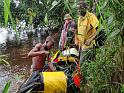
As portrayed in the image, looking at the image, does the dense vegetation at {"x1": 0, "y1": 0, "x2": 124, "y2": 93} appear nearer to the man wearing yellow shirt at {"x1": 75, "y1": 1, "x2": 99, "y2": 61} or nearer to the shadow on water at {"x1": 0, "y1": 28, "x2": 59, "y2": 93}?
the man wearing yellow shirt at {"x1": 75, "y1": 1, "x2": 99, "y2": 61}

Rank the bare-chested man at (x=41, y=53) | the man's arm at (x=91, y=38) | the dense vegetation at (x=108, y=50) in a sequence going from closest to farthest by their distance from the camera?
the dense vegetation at (x=108, y=50) < the man's arm at (x=91, y=38) < the bare-chested man at (x=41, y=53)

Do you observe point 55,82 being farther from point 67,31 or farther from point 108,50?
point 67,31

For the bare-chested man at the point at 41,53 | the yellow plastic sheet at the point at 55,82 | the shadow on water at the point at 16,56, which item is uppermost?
the bare-chested man at the point at 41,53

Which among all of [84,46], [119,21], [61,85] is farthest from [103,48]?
[84,46]

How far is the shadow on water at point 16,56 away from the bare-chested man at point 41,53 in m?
0.44

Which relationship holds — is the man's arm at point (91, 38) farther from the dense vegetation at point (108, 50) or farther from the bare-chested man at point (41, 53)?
the dense vegetation at point (108, 50)

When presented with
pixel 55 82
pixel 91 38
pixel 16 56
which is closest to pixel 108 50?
pixel 55 82

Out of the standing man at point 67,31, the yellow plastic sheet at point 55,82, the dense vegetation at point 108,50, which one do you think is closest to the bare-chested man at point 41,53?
the standing man at point 67,31

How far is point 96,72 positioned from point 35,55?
2088 millimetres

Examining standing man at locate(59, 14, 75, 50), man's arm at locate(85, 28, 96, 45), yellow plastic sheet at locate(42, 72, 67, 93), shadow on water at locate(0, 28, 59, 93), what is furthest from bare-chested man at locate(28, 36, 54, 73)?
yellow plastic sheet at locate(42, 72, 67, 93)

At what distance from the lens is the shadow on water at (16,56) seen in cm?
Result: 864

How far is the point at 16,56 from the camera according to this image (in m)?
11.9

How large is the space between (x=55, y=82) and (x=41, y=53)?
44.7 inches

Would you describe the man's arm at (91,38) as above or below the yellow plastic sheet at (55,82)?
above
